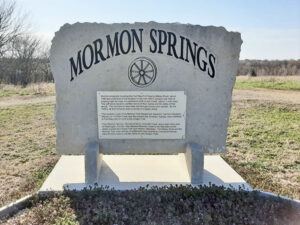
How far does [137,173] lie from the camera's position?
4.55 metres

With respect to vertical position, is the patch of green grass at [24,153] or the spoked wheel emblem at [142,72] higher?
the spoked wheel emblem at [142,72]

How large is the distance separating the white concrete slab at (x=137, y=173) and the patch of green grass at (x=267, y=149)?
1.72 feet

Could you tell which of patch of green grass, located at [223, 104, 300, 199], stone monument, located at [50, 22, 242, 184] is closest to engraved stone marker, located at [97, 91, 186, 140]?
stone monument, located at [50, 22, 242, 184]

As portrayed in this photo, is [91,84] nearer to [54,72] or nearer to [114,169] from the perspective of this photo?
[54,72]

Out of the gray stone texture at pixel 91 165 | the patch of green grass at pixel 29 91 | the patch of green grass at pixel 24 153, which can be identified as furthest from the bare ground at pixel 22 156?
A: the patch of green grass at pixel 29 91

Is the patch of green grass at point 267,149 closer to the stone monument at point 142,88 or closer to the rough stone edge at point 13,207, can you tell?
the stone monument at point 142,88

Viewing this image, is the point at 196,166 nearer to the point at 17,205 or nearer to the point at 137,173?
the point at 137,173

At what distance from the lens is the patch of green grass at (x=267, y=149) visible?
470 centimetres

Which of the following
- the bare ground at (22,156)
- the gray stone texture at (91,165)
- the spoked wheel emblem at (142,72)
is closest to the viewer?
the gray stone texture at (91,165)

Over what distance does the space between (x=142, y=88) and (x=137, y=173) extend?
56.1 inches

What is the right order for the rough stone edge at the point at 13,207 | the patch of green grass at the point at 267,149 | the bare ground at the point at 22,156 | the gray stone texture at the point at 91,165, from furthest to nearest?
the patch of green grass at the point at 267,149 < the bare ground at the point at 22,156 < the gray stone texture at the point at 91,165 < the rough stone edge at the point at 13,207

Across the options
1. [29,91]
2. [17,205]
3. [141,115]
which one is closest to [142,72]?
[141,115]

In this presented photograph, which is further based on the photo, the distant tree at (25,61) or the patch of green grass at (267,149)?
the distant tree at (25,61)

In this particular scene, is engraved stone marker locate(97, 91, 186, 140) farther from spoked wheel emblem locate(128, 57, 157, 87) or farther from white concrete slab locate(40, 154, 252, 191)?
white concrete slab locate(40, 154, 252, 191)
